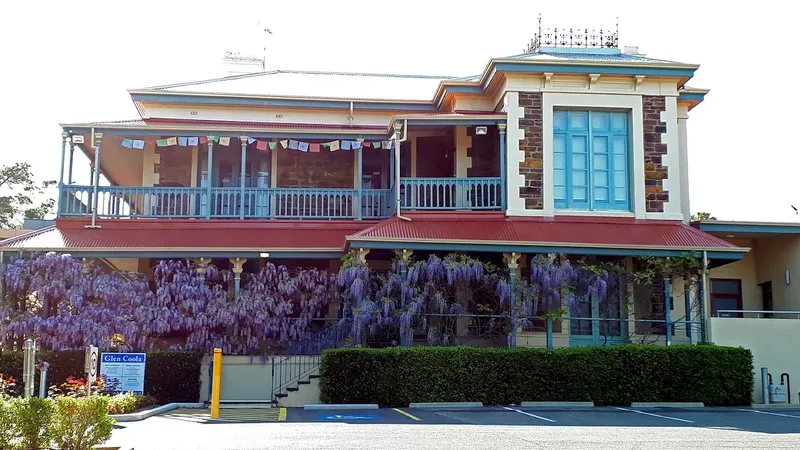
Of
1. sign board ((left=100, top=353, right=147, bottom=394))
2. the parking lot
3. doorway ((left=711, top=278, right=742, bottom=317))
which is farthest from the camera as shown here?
doorway ((left=711, top=278, right=742, bottom=317))

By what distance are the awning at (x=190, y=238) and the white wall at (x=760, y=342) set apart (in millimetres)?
7963

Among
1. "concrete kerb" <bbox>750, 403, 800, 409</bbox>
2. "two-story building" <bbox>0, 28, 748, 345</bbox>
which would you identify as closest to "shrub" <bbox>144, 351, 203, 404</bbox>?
"two-story building" <bbox>0, 28, 748, 345</bbox>

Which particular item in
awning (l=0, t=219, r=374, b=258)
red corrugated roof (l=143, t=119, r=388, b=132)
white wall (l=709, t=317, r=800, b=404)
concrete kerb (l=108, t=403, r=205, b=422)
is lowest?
concrete kerb (l=108, t=403, r=205, b=422)

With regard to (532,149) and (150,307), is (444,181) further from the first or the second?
(150,307)

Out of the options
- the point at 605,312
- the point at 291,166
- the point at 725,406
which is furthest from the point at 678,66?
the point at 291,166

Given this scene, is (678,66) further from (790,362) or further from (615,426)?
(615,426)

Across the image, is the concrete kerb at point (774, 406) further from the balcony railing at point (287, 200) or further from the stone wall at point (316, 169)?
the stone wall at point (316, 169)

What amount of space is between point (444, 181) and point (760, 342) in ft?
24.2

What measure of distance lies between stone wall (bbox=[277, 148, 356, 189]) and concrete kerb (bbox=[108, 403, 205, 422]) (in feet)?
23.5

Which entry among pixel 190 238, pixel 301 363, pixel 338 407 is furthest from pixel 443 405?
pixel 190 238

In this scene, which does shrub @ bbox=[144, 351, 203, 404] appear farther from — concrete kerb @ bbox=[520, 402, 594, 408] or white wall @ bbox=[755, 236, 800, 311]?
white wall @ bbox=[755, 236, 800, 311]

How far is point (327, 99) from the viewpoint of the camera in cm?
2502

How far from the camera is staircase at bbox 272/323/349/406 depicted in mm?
19750

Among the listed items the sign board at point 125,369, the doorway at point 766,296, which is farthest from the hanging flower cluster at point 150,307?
the doorway at point 766,296
